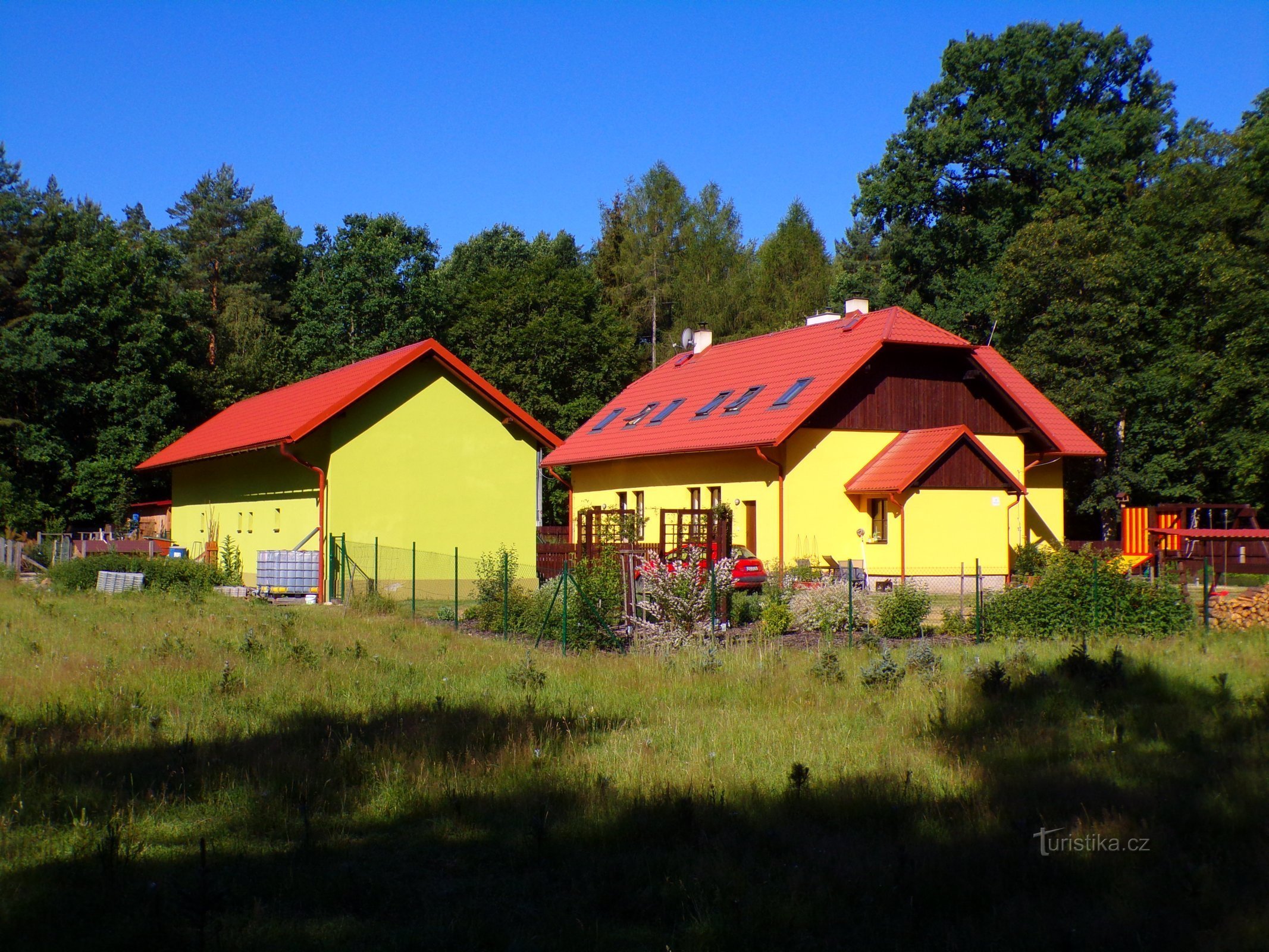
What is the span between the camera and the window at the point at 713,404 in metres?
32.0

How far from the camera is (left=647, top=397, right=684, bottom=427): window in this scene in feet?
112

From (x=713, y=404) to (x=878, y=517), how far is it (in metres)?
6.21

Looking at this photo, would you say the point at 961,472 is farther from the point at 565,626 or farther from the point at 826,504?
the point at 565,626

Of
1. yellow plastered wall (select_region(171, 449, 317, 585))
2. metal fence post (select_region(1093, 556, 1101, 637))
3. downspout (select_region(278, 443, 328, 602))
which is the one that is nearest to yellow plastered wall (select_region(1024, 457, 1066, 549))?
metal fence post (select_region(1093, 556, 1101, 637))

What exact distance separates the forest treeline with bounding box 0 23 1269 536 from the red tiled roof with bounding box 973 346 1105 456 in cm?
287

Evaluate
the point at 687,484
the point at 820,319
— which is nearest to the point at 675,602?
the point at 687,484

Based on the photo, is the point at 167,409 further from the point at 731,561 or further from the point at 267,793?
the point at 267,793

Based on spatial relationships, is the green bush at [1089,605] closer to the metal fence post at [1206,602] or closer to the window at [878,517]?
the metal fence post at [1206,602]

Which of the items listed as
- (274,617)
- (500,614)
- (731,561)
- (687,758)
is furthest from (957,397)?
(687,758)

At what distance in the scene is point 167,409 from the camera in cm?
4666

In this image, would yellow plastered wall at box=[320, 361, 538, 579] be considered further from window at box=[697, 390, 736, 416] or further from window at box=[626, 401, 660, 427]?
window at box=[626, 401, 660, 427]

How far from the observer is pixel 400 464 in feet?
93.7

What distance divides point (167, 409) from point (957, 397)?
105 ft

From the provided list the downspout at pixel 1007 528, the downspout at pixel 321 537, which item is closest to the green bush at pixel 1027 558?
the downspout at pixel 1007 528
